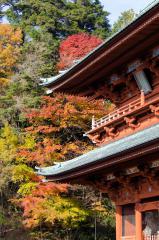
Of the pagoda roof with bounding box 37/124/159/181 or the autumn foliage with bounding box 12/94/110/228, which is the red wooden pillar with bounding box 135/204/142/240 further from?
the autumn foliage with bounding box 12/94/110/228

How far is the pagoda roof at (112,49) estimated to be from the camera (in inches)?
364

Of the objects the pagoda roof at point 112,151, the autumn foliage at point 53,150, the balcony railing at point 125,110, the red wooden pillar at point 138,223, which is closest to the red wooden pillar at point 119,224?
the red wooden pillar at point 138,223

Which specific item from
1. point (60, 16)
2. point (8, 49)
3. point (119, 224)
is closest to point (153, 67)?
point (119, 224)

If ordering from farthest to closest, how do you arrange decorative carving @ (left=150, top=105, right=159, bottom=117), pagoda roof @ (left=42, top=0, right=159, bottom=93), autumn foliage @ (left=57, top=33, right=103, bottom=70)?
autumn foliage @ (left=57, top=33, right=103, bottom=70) < decorative carving @ (left=150, top=105, right=159, bottom=117) < pagoda roof @ (left=42, top=0, right=159, bottom=93)

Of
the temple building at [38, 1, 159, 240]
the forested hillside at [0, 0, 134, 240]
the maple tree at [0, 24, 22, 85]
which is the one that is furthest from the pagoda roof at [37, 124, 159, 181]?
the maple tree at [0, 24, 22, 85]

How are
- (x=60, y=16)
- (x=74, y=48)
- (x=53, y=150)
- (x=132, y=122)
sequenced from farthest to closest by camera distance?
(x=60, y=16)
(x=74, y=48)
(x=53, y=150)
(x=132, y=122)

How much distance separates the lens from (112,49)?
35.5 feet

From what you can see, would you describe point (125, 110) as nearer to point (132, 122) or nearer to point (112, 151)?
point (132, 122)

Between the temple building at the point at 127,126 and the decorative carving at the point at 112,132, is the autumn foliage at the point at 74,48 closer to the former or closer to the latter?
the temple building at the point at 127,126

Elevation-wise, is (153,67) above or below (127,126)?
above

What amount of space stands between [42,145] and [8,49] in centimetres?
1363

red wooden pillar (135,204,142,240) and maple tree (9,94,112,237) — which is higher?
maple tree (9,94,112,237)

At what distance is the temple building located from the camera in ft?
32.4

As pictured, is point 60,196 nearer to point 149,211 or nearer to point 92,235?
point 92,235
